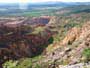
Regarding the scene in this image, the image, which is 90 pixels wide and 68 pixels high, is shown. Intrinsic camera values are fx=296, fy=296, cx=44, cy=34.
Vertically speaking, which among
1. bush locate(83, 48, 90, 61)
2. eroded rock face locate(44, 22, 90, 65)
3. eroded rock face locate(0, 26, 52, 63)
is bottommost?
eroded rock face locate(0, 26, 52, 63)

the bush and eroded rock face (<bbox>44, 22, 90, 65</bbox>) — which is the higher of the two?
the bush

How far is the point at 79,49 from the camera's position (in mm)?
62125

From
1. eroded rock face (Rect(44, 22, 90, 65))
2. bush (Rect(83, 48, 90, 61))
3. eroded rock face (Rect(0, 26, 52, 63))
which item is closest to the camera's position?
bush (Rect(83, 48, 90, 61))

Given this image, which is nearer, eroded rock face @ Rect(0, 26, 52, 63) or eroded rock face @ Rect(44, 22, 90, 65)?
eroded rock face @ Rect(44, 22, 90, 65)

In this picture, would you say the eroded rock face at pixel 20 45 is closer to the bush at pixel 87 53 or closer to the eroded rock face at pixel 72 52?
the eroded rock face at pixel 72 52

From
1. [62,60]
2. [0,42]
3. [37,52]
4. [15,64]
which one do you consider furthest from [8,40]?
[62,60]

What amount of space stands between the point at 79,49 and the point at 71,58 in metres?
4.78

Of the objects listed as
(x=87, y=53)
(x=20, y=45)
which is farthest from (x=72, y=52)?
(x=20, y=45)

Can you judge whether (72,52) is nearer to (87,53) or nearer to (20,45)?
(87,53)

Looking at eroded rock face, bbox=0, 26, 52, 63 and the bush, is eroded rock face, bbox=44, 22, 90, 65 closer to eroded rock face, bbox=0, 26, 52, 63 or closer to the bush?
the bush

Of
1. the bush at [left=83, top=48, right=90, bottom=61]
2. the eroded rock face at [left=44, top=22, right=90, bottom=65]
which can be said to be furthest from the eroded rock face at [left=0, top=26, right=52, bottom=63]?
the bush at [left=83, top=48, right=90, bottom=61]

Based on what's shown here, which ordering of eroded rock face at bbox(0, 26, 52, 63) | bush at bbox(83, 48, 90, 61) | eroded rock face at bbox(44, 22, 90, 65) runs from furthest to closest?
eroded rock face at bbox(0, 26, 52, 63) < eroded rock face at bbox(44, 22, 90, 65) < bush at bbox(83, 48, 90, 61)

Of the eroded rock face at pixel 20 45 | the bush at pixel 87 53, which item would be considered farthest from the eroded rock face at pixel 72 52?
the eroded rock face at pixel 20 45

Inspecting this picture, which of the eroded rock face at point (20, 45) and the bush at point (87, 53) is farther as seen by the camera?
the eroded rock face at point (20, 45)
